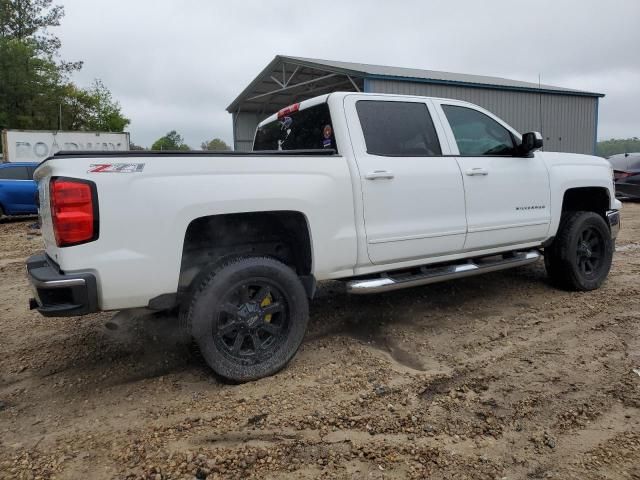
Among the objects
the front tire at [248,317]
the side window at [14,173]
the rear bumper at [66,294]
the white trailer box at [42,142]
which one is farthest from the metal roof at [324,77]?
the rear bumper at [66,294]

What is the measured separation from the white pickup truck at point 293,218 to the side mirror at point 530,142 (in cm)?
1

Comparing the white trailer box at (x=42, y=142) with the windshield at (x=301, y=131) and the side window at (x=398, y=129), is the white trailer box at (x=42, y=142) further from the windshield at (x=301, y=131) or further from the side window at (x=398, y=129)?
the side window at (x=398, y=129)

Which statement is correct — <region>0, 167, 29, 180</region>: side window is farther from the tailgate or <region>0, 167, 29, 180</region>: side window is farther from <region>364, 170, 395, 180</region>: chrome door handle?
<region>364, 170, 395, 180</region>: chrome door handle

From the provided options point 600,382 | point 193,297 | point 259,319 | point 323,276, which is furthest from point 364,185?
point 600,382

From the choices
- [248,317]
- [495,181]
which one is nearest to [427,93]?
[495,181]

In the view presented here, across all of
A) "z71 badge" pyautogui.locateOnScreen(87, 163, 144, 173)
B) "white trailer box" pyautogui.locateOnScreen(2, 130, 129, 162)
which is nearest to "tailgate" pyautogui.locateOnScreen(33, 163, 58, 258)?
"z71 badge" pyautogui.locateOnScreen(87, 163, 144, 173)

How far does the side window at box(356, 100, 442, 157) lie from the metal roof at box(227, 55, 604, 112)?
1073 cm

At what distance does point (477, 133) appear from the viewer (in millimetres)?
4461

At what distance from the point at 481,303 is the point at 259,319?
2.62m

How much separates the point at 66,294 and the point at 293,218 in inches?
58.5

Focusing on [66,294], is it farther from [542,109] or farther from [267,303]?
[542,109]

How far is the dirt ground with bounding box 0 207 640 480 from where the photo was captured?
2334mm

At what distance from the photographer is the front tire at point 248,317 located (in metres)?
2.96

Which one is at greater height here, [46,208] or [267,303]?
[46,208]
